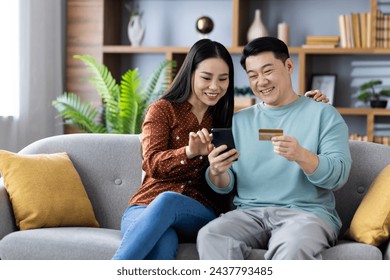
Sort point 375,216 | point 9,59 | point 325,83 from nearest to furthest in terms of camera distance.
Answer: point 375,216 → point 9,59 → point 325,83

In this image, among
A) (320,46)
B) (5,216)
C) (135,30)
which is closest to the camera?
(5,216)

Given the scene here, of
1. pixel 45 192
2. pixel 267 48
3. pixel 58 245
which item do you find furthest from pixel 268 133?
pixel 45 192

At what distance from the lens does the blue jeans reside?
2430mm

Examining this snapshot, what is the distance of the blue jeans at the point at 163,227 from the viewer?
2430 mm

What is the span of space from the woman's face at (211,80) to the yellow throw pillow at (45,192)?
2.32ft

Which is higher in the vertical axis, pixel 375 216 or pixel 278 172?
pixel 278 172

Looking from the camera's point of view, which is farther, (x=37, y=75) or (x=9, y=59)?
(x=37, y=75)

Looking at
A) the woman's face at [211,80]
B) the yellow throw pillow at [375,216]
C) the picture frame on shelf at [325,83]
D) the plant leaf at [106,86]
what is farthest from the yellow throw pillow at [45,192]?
the picture frame on shelf at [325,83]

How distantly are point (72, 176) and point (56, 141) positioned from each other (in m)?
0.25

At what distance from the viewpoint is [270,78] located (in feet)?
9.00

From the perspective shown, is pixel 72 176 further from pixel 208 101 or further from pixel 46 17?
pixel 46 17

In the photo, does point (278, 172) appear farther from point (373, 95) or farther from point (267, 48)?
point (373, 95)

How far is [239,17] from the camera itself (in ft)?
17.6

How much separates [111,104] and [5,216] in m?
2.12
